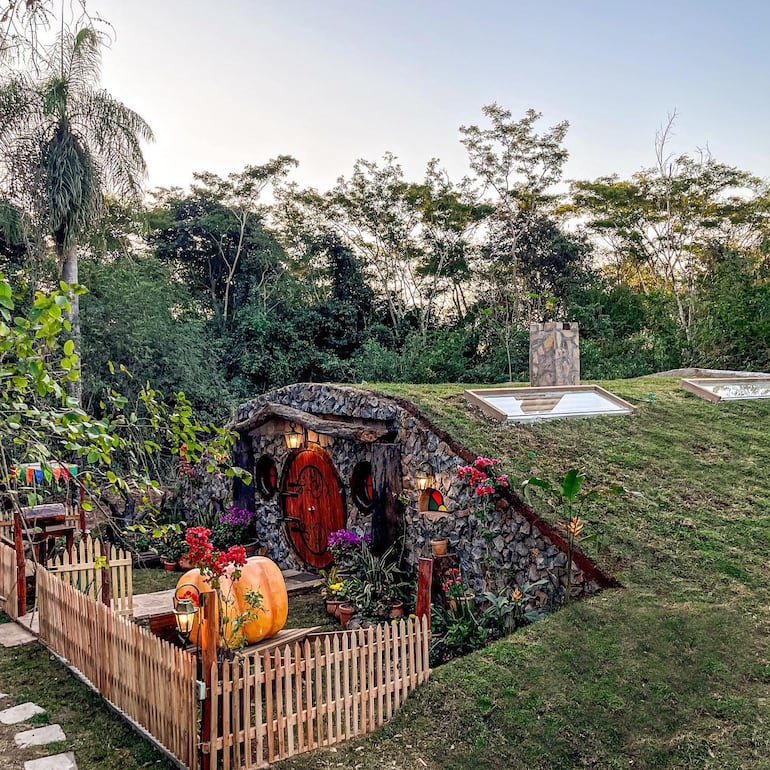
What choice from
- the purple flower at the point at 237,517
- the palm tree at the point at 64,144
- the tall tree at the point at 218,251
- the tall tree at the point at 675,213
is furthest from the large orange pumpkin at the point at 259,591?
the tall tree at the point at 675,213

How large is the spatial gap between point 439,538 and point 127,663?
3.82 meters

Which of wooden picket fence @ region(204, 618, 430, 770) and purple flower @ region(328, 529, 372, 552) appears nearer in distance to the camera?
wooden picket fence @ region(204, 618, 430, 770)

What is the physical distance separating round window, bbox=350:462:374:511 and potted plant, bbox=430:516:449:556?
150 centimetres

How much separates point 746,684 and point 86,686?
17.9 ft

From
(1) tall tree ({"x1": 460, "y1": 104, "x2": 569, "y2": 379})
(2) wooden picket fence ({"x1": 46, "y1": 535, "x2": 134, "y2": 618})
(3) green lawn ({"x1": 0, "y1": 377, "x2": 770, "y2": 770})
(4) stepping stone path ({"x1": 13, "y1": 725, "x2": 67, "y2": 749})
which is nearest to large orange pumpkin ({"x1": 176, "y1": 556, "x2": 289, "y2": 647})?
(2) wooden picket fence ({"x1": 46, "y1": 535, "x2": 134, "y2": 618})

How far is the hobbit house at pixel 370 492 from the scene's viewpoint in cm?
675

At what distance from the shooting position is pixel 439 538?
7707mm

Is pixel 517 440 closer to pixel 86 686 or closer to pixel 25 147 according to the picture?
pixel 86 686

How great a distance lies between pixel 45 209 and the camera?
14273 mm

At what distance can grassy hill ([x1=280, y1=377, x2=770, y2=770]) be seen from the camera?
431 cm

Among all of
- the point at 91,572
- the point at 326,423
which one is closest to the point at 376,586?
the point at 326,423

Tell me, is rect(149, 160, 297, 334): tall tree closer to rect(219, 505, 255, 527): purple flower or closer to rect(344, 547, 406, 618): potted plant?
rect(219, 505, 255, 527): purple flower

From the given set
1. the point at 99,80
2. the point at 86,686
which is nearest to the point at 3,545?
the point at 86,686

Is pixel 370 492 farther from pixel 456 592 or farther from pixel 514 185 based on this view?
pixel 514 185
